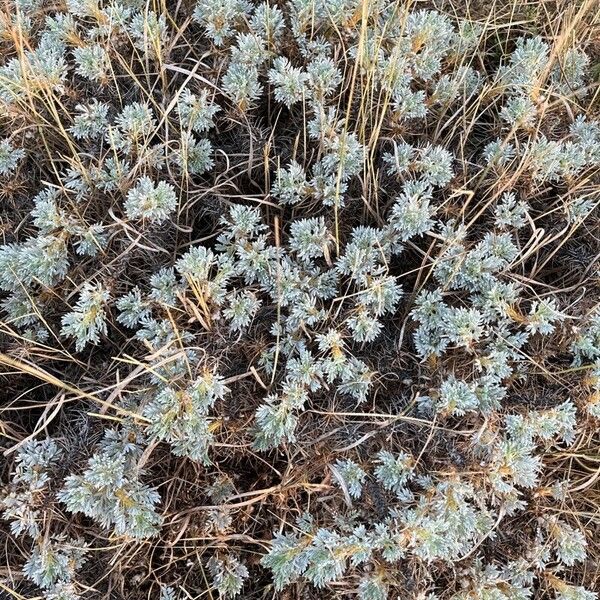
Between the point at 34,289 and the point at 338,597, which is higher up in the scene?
the point at 34,289

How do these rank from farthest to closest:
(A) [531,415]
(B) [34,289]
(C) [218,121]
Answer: (C) [218,121] → (B) [34,289] → (A) [531,415]

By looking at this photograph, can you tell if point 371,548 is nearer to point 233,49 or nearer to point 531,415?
point 531,415

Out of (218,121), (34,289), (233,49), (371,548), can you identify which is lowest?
(371,548)

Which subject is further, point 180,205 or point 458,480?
point 180,205

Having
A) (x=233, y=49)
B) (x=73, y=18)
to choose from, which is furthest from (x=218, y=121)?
(x=73, y=18)

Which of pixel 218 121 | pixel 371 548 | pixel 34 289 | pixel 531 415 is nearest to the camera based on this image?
pixel 371 548

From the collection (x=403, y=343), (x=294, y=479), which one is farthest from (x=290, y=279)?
(x=294, y=479)
